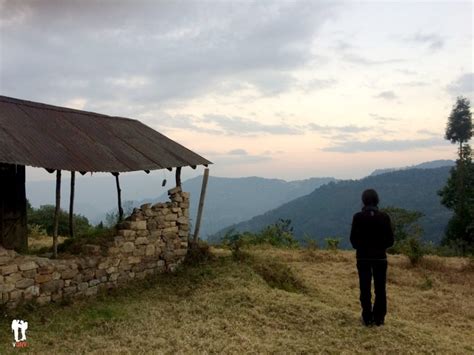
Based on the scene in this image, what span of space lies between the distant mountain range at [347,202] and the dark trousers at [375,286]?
7282 cm

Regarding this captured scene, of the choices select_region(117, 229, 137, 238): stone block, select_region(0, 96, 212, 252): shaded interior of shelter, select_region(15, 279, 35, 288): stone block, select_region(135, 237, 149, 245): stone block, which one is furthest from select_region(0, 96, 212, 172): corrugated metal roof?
select_region(15, 279, 35, 288): stone block

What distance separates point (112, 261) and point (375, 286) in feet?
15.6

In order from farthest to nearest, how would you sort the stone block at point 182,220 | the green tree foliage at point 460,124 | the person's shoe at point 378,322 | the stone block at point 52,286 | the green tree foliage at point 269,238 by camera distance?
1. the green tree foliage at point 460,124
2. the green tree foliage at point 269,238
3. the stone block at point 182,220
4. the stone block at point 52,286
5. the person's shoe at point 378,322

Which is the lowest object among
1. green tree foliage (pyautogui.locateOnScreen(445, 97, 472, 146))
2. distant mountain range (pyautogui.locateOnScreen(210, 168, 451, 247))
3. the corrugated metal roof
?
distant mountain range (pyautogui.locateOnScreen(210, 168, 451, 247))

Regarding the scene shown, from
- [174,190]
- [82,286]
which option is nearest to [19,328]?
[82,286]

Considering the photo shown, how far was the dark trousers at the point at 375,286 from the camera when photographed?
6184 mm

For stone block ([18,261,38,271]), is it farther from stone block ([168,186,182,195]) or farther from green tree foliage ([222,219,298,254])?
green tree foliage ([222,219,298,254])

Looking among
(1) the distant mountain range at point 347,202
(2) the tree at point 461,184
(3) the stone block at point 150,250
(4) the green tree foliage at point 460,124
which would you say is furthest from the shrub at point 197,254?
(1) the distant mountain range at point 347,202

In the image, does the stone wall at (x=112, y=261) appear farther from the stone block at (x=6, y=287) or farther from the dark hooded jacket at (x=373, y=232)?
the dark hooded jacket at (x=373, y=232)

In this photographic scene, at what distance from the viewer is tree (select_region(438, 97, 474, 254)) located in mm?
30938

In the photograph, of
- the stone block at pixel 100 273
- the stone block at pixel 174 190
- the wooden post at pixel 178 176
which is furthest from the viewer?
the wooden post at pixel 178 176

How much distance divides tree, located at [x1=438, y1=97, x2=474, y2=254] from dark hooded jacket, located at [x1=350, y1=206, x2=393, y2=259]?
25.7 m

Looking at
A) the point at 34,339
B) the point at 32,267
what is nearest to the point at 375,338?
the point at 34,339

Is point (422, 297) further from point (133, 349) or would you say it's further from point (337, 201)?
point (337, 201)
